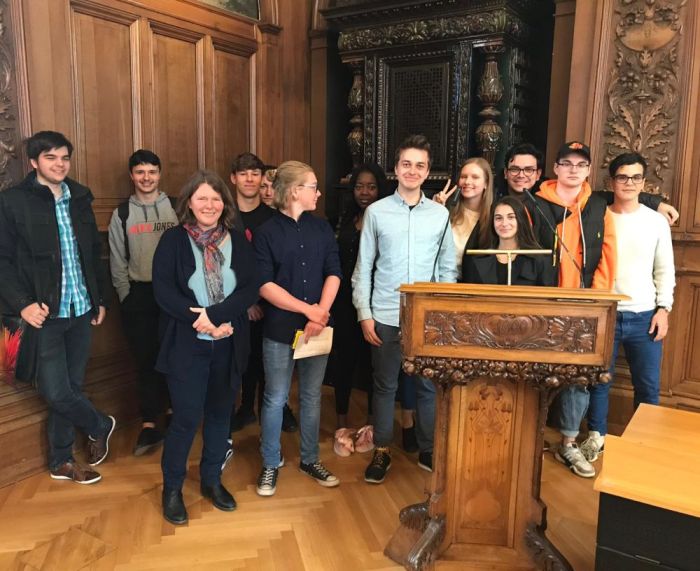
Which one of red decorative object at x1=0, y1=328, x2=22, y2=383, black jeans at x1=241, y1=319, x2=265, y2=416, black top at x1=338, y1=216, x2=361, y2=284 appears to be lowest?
black jeans at x1=241, y1=319, x2=265, y2=416

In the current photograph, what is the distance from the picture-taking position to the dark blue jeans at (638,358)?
9.25 feet

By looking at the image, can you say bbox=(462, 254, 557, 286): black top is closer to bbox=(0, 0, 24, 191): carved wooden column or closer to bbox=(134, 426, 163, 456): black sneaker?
bbox=(134, 426, 163, 456): black sneaker

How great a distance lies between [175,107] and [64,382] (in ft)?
5.65

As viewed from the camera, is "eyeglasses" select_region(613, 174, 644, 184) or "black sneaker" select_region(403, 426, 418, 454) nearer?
"eyeglasses" select_region(613, 174, 644, 184)

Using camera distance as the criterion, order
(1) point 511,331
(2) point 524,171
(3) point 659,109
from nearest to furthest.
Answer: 1. (1) point 511,331
2. (2) point 524,171
3. (3) point 659,109

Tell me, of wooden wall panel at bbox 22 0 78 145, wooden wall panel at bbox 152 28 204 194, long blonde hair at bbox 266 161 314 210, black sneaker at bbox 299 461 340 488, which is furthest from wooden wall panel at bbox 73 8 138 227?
black sneaker at bbox 299 461 340 488

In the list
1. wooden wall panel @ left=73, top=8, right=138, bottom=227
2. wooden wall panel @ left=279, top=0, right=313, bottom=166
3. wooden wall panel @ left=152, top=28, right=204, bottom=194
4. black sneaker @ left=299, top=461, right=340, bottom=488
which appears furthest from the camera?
wooden wall panel @ left=279, top=0, right=313, bottom=166

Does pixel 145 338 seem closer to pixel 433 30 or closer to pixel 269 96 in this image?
pixel 269 96

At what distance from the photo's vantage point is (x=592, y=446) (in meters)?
3.03

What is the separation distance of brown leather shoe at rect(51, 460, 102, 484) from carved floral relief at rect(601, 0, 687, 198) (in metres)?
2.96

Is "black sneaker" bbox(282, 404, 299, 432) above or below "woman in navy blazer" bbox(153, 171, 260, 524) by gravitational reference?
below

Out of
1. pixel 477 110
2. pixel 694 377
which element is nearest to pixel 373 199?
pixel 477 110

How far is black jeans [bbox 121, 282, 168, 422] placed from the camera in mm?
3104

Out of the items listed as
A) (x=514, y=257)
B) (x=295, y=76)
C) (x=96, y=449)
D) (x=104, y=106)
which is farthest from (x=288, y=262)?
(x=295, y=76)
